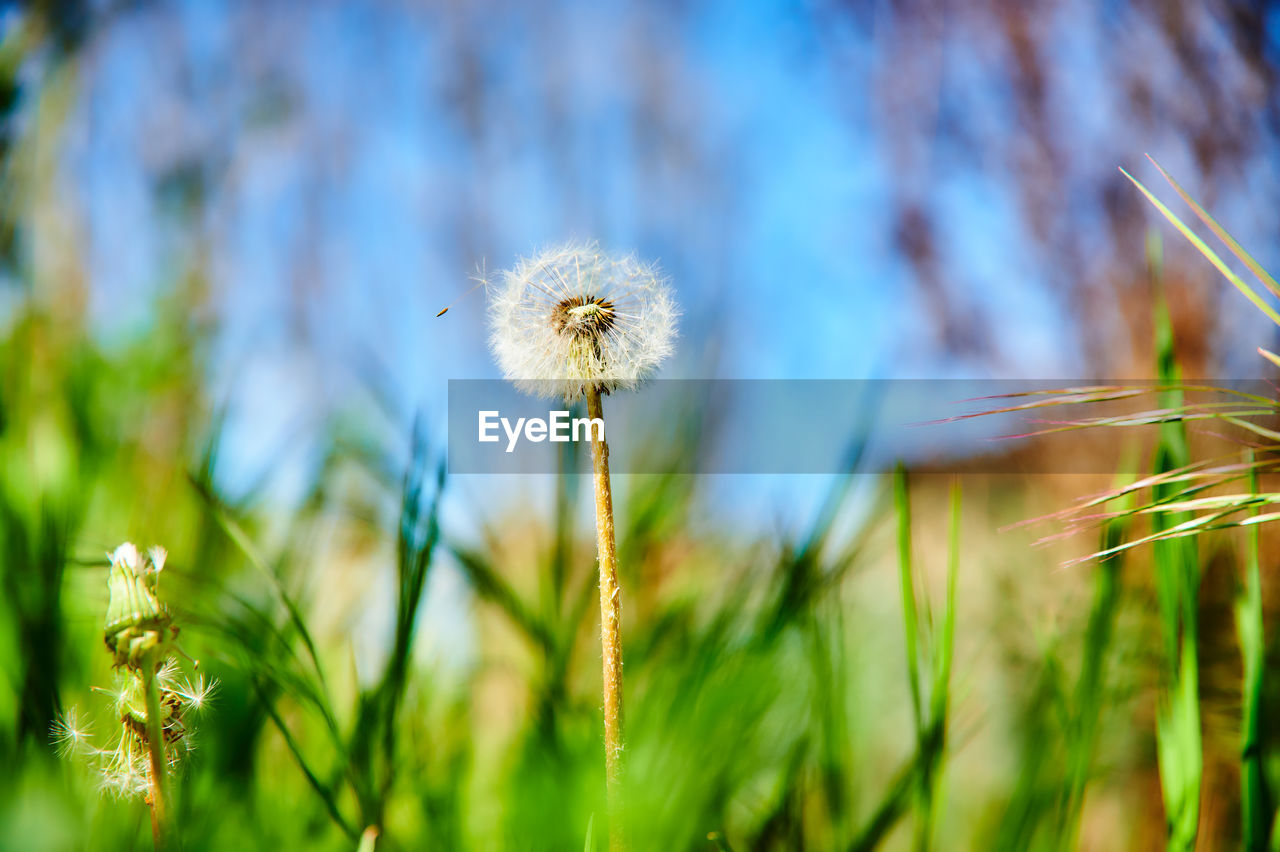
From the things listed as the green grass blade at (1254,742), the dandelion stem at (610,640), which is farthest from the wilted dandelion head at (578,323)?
the green grass blade at (1254,742)

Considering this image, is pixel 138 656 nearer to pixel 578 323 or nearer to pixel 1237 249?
pixel 578 323

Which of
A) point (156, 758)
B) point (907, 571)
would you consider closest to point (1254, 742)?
point (907, 571)

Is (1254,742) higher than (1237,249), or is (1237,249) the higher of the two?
(1237,249)

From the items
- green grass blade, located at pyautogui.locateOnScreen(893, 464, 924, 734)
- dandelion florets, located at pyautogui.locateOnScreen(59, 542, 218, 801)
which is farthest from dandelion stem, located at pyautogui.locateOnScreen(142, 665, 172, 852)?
green grass blade, located at pyautogui.locateOnScreen(893, 464, 924, 734)

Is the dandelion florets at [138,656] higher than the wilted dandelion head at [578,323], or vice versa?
the wilted dandelion head at [578,323]

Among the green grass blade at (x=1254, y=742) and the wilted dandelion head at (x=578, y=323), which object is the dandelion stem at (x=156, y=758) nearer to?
the wilted dandelion head at (x=578, y=323)

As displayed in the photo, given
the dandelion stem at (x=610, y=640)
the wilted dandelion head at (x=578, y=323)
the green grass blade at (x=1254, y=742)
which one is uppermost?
the wilted dandelion head at (x=578, y=323)
